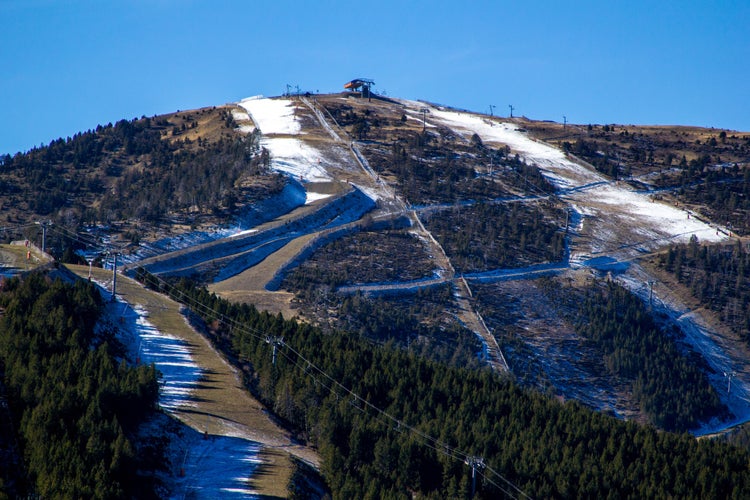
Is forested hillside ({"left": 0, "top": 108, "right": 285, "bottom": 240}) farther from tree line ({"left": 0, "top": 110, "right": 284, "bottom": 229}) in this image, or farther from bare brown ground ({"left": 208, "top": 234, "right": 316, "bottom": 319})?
bare brown ground ({"left": 208, "top": 234, "right": 316, "bottom": 319})

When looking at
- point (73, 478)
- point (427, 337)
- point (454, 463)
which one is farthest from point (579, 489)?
point (427, 337)

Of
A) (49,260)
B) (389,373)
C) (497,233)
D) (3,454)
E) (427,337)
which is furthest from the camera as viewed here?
(497,233)

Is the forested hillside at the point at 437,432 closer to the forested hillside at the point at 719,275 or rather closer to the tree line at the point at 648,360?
the tree line at the point at 648,360

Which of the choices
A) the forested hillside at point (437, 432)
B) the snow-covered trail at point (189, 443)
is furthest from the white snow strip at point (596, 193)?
the snow-covered trail at point (189, 443)

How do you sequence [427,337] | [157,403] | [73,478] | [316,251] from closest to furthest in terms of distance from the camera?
[73,478], [157,403], [427,337], [316,251]

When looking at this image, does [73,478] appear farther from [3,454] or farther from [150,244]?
[150,244]

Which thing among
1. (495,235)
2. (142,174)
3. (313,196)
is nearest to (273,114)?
(142,174)

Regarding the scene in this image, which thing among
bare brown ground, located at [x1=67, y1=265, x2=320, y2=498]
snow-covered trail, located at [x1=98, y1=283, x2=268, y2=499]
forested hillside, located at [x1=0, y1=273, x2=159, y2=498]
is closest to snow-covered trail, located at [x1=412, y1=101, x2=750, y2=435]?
bare brown ground, located at [x1=67, y1=265, x2=320, y2=498]
